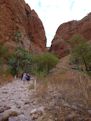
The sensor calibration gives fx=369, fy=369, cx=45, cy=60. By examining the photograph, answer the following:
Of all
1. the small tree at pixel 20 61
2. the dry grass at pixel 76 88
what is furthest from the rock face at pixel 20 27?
the dry grass at pixel 76 88

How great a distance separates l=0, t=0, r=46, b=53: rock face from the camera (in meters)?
86.1

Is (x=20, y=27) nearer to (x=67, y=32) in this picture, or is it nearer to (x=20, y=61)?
(x=67, y=32)

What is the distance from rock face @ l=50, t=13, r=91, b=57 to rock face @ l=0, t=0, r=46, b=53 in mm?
4512

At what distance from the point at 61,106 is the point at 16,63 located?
53.5 meters

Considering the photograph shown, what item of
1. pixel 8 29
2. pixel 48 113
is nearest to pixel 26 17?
pixel 8 29

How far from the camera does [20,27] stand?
93938mm

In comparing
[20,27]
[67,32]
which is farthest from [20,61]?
[67,32]

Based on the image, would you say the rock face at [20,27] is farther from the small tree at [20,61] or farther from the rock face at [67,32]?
the small tree at [20,61]

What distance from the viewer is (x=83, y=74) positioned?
6.98 metres

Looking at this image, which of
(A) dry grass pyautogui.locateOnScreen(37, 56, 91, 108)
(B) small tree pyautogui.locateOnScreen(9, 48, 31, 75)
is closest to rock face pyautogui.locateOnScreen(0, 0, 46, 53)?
(B) small tree pyautogui.locateOnScreen(9, 48, 31, 75)

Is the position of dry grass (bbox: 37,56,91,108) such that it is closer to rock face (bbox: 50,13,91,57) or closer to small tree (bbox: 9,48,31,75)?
small tree (bbox: 9,48,31,75)

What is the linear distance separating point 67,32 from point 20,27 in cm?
2845

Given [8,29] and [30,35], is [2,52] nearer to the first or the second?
[8,29]

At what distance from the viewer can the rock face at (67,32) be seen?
106688mm
